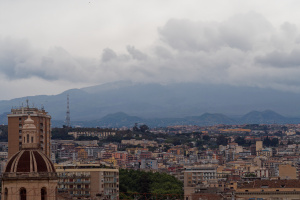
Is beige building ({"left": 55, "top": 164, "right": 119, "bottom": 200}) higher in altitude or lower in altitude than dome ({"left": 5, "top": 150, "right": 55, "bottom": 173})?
lower

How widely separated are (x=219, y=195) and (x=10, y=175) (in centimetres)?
5715

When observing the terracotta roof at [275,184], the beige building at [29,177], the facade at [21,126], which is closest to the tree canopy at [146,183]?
the facade at [21,126]

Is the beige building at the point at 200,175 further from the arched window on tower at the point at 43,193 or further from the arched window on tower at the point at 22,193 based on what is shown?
the arched window on tower at the point at 22,193

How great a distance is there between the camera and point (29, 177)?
4553 centimetres

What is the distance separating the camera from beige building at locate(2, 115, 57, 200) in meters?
45.5

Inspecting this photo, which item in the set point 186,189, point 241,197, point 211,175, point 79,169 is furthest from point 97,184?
point 211,175

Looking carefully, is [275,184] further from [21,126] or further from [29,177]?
[29,177]

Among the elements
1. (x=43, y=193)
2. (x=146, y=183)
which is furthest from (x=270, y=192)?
(x=43, y=193)

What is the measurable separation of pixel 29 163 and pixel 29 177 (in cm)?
60

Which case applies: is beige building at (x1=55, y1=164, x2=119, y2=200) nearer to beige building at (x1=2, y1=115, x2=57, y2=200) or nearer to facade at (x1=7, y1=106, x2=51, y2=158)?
facade at (x1=7, y1=106, x2=51, y2=158)

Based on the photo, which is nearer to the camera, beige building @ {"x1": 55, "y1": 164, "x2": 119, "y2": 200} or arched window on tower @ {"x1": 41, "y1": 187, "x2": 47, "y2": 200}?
arched window on tower @ {"x1": 41, "y1": 187, "x2": 47, "y2": 200}

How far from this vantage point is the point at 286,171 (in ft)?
481

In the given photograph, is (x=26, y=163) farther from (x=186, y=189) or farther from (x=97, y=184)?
(x=186, y=189)

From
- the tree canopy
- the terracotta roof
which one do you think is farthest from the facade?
the terracotta roof
